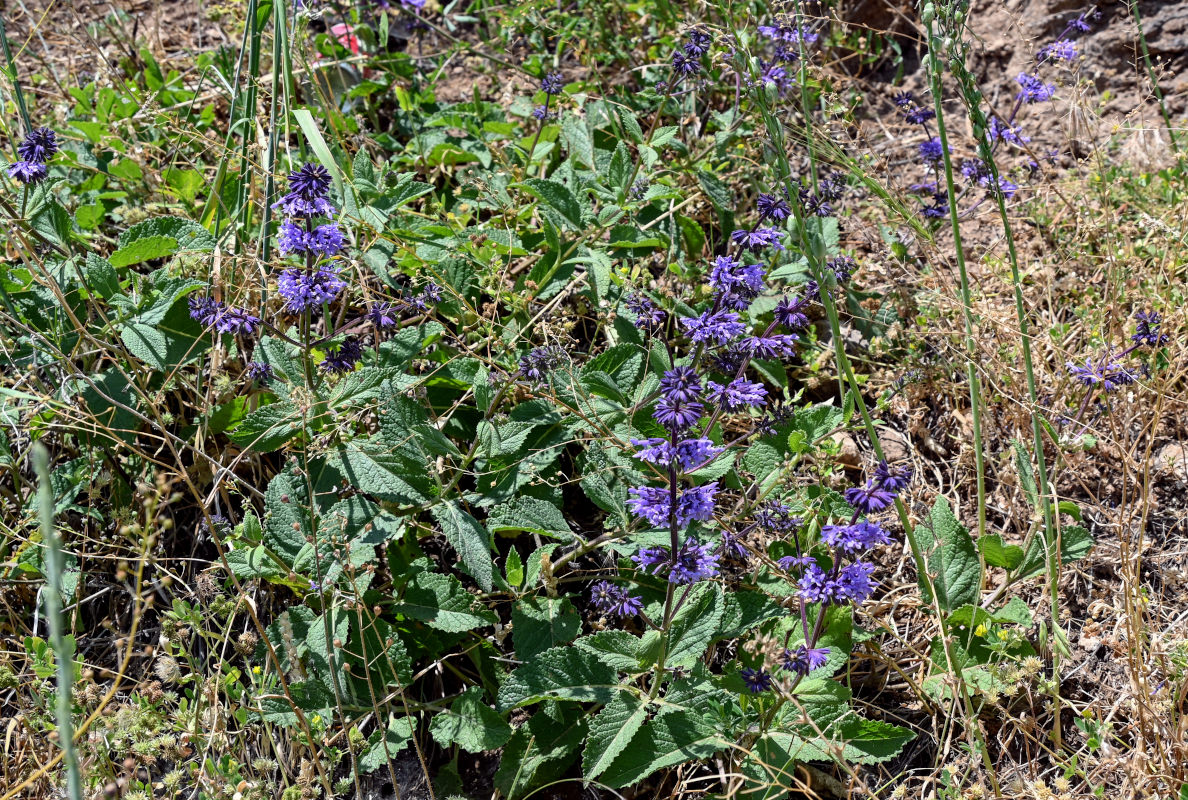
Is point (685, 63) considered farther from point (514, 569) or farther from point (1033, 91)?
point (514, 569)

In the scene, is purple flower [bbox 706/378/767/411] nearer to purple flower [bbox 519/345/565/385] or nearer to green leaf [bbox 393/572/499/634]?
purple flower [bbox 519/345/565/385]

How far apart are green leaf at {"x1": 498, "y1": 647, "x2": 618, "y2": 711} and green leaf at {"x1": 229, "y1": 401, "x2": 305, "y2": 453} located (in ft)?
2.88

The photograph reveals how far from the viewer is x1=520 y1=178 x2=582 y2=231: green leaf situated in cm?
306

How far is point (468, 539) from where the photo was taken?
8.21 feet

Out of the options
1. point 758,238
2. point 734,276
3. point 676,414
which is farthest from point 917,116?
point 676,414

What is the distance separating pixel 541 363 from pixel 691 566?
848 mm

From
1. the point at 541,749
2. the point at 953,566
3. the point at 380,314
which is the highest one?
the point at 380,314

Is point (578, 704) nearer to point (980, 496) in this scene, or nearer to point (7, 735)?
point (980, 496)

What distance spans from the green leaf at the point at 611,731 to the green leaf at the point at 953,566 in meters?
0.90

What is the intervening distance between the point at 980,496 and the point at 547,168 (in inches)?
84.2

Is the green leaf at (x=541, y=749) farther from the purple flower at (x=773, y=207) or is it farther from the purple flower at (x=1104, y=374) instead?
the purple flower at (x=1104, y=374)

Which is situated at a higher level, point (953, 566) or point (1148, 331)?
point (1148, 331)

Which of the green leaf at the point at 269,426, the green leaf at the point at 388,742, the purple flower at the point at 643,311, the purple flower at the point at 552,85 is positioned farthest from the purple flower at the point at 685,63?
the green leaf at the point at 388,742

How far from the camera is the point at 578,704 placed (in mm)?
2461
